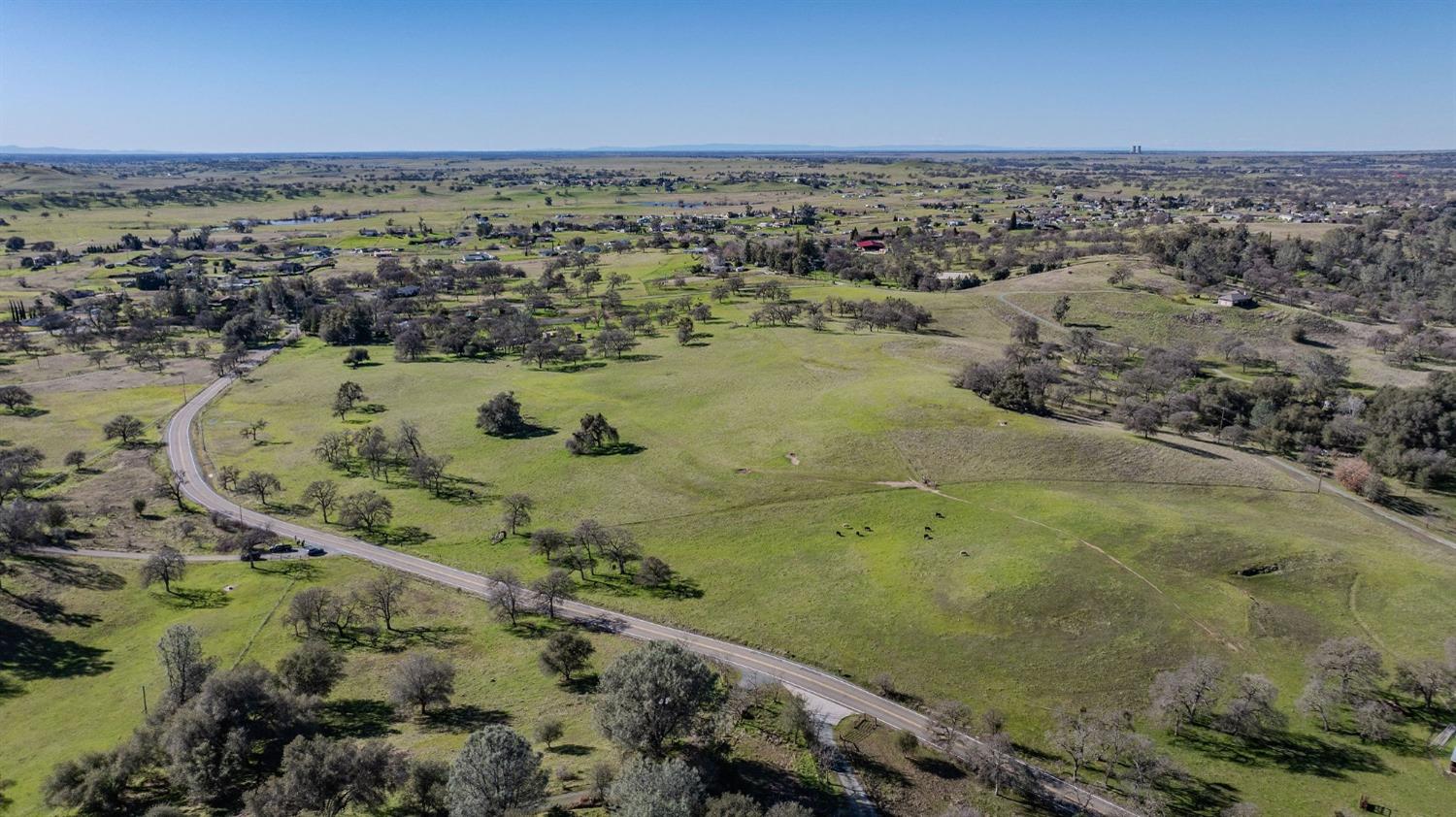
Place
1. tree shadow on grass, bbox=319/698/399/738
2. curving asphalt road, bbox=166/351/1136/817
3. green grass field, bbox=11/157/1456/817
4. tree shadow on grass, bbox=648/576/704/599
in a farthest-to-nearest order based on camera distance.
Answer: tree shadow on grass, bbox=648/576/704/599 → green grass field, bbox=11/157/1456/817 → tree shadow on grass, bbox=319/698/399/738 → curving asphalt road, bbox=166/351/1136/817

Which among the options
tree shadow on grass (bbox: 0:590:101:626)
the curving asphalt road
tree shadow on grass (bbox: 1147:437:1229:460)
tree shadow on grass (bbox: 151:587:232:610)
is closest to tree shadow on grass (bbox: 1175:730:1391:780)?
the curving asphalt road

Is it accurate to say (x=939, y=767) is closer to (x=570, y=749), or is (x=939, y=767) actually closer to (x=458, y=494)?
(x=570, y=749)

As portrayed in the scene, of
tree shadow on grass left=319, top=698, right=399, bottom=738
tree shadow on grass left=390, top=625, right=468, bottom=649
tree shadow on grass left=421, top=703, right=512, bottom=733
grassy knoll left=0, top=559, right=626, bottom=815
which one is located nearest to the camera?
grassy knoll left=0, top=559, right=626, bottom=815

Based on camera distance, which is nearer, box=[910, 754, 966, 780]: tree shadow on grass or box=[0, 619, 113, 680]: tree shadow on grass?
box=[910, 754, 966, 780]: tree shadow on grass

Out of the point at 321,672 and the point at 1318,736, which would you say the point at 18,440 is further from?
the point at 1318,736

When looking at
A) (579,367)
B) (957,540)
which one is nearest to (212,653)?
(957,540)

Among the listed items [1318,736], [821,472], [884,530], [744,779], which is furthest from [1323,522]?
[744,779]

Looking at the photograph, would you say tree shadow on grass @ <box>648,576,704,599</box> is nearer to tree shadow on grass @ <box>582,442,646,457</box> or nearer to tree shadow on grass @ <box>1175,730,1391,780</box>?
tree shadow on grass @ <box>582,442,646,457</box>

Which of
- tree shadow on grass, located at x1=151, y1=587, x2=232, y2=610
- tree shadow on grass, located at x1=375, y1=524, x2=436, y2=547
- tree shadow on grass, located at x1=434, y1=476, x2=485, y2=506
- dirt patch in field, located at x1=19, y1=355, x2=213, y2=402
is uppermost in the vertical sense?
dirt patch in field, located at x1=19, y1=355, x2=213, y2=402
